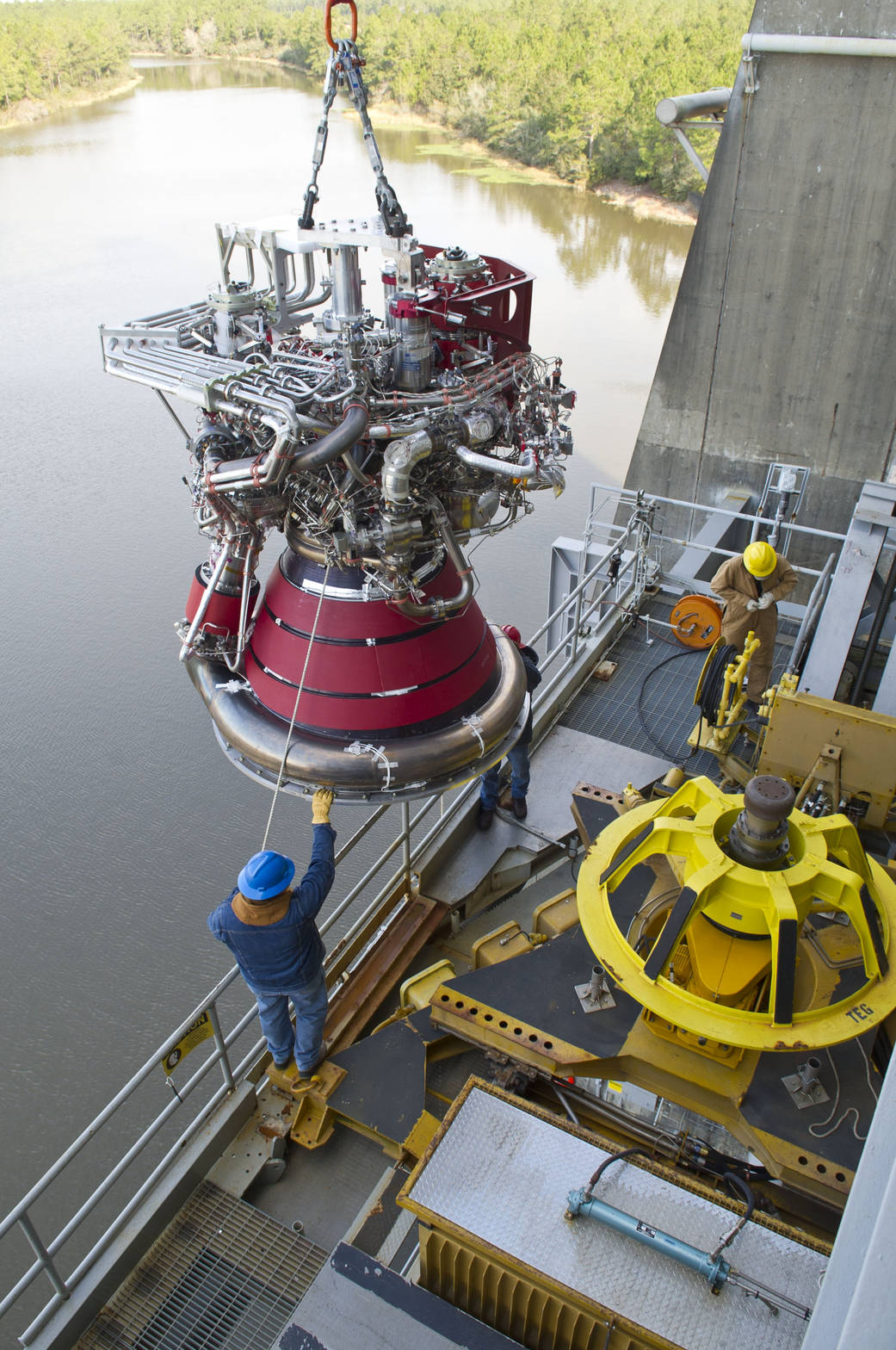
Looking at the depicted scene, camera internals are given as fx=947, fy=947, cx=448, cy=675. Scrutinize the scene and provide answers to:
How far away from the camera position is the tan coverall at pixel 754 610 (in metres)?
6.41

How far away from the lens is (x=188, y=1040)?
157 inches

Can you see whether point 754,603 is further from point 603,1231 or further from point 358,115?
point 603,1231

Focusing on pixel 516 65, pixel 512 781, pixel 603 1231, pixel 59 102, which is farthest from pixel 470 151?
pixel 603 1231

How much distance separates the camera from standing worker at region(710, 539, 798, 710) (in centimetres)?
637

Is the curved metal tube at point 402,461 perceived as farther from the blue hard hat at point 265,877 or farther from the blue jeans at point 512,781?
the blue jeans at point 512,781

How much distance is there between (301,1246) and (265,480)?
3.17m

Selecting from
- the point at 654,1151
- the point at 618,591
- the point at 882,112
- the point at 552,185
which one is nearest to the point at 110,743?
the point at 618,591

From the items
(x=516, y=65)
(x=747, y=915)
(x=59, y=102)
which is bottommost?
(x=747, y=915)

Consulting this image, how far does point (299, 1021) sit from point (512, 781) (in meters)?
2.28

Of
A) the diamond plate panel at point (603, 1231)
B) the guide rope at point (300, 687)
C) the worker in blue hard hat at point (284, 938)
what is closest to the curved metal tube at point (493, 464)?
the guide rope at point (300, 687)

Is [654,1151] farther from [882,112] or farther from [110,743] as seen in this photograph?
[882,112]

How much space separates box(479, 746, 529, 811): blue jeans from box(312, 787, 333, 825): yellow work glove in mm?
1686

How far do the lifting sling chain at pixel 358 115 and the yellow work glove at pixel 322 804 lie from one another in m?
2.53

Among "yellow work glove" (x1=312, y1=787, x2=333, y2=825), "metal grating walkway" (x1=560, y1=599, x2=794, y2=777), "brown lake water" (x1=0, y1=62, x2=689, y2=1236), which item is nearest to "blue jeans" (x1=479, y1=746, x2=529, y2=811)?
"metal grating walkway" (x1=560, y1=599, x2=794, y2=777)
